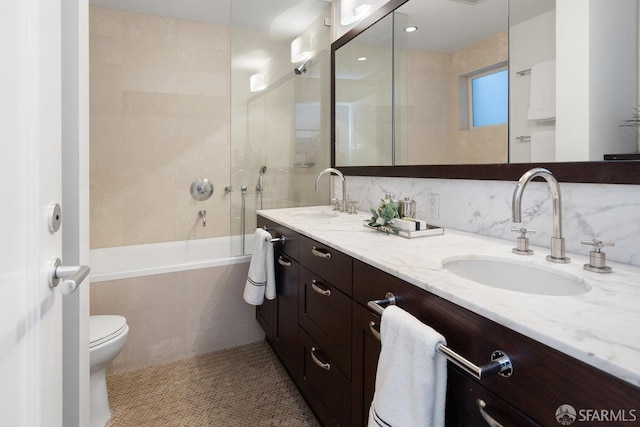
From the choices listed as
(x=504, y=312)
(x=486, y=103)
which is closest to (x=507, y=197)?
(x=486, y=103)

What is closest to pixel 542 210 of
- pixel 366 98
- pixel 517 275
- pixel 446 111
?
pixel 517 275

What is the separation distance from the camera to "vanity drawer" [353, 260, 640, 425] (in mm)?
507

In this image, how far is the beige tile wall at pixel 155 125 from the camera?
2.68 metres

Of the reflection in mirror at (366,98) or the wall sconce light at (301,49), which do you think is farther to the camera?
the wall sconce light at (301,49)

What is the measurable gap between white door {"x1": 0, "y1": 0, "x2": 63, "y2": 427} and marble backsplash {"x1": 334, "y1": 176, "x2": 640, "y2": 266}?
1.42 meters

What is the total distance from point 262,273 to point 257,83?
4.59 ft

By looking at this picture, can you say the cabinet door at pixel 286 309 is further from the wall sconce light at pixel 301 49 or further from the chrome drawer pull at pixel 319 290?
the wall sconce light at pixel 301 49

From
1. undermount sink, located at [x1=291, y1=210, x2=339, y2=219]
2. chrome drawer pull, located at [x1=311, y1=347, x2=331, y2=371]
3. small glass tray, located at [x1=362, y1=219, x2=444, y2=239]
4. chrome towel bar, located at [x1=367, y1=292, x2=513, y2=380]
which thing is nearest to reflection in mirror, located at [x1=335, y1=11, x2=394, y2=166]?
undermount sink, located at [x1=291, y1=210, x2=339, y2=219]

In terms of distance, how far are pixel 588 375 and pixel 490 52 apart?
49.8 inches

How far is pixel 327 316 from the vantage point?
139 cm

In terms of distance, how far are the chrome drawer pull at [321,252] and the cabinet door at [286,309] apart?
0.89ft

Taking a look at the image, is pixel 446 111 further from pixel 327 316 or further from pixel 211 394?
pixel 211 394

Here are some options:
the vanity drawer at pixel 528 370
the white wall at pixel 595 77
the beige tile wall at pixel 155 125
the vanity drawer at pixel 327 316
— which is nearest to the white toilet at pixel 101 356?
the vanity drawer at pixel 327 316

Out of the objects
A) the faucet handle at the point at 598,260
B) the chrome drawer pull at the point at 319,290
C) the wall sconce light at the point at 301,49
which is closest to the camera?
the faucet handle at the point at 598,260
